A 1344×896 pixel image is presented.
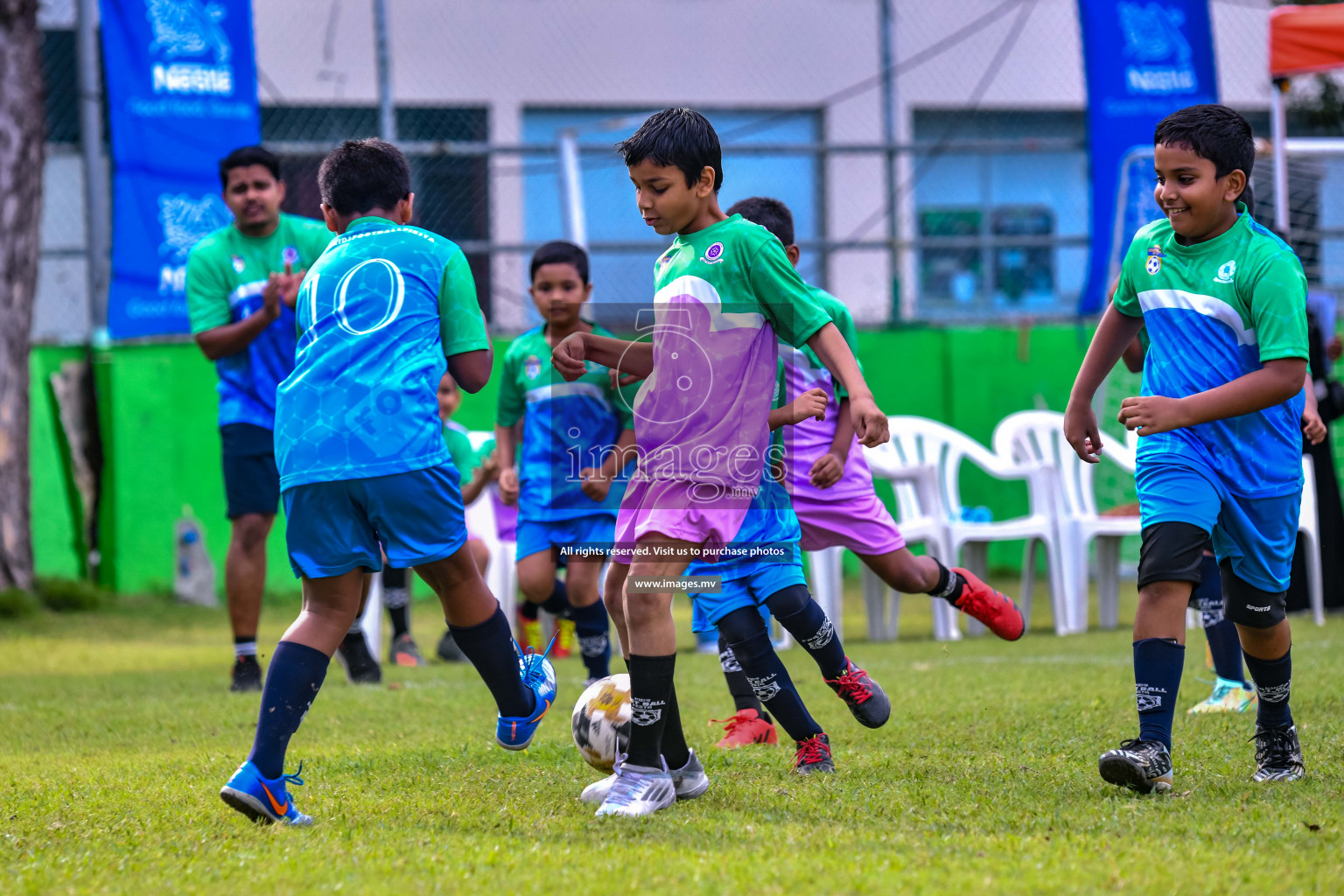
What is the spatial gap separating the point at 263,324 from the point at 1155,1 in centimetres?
767

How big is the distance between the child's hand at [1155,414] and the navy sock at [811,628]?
98 cm

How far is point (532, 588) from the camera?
18.2 ft

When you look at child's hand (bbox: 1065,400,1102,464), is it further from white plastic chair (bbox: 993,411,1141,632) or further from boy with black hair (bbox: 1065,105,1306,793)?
white plastic chair (bbox: 993,411,1141,632)

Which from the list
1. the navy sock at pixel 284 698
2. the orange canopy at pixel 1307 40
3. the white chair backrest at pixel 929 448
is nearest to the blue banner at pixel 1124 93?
the orange canopy at pixel 1307 40

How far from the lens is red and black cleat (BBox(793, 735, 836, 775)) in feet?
12.3

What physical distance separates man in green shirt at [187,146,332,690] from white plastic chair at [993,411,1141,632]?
4.28 m

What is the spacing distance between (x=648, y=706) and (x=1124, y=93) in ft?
27.2

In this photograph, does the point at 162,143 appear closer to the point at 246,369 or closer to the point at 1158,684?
the point at 246,369

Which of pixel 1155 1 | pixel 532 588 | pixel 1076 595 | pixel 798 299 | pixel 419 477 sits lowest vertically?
pixel 1076 595

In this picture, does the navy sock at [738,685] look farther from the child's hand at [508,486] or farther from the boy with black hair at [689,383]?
the child's hand at [508,486]

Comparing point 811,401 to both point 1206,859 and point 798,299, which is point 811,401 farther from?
point 1206,859

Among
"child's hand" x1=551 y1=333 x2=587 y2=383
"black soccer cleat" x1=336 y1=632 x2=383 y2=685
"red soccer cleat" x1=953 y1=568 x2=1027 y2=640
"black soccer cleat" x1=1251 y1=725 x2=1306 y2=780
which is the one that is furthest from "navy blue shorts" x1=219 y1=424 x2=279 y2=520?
"black soccer cleat" x1=1251 y1=725 x2=1306 y2=780

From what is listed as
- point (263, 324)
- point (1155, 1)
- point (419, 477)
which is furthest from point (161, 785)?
point (1155, 1)

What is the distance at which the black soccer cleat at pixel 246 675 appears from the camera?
5930mm
